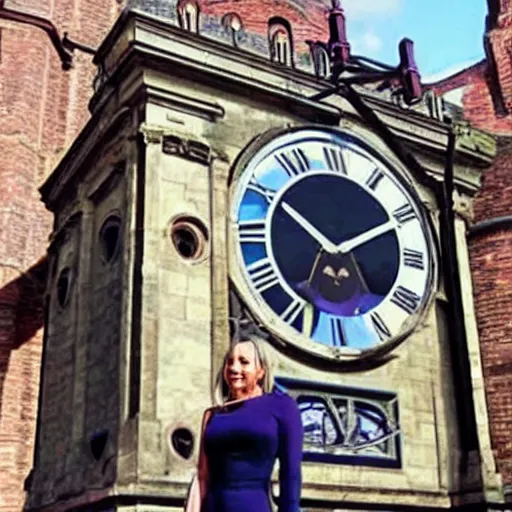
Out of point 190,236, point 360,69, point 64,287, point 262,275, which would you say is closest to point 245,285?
point 262,275

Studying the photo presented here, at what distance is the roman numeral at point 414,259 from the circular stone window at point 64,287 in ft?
11.1

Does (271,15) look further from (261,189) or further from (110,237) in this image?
(110,237)

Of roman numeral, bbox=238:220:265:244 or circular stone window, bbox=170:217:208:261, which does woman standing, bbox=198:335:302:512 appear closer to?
circular stone window, bbox=170:217:208:261

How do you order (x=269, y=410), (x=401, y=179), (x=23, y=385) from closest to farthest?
(x=269, y=410) < (x=401, y=179) < (x=23, y=385)

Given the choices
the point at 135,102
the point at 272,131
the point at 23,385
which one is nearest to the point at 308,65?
the point at 272,131

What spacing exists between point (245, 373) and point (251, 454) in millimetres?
318

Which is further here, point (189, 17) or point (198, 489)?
point (189, 17)

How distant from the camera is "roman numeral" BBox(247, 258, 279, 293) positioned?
739 cm

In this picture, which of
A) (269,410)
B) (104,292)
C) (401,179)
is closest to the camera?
(269,410)

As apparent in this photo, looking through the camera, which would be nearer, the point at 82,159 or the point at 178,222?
the point at 178,222

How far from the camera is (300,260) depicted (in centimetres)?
770

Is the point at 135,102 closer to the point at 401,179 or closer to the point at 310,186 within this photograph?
the point at 310,186

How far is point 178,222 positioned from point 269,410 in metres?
4.59

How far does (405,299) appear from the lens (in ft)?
26.8
